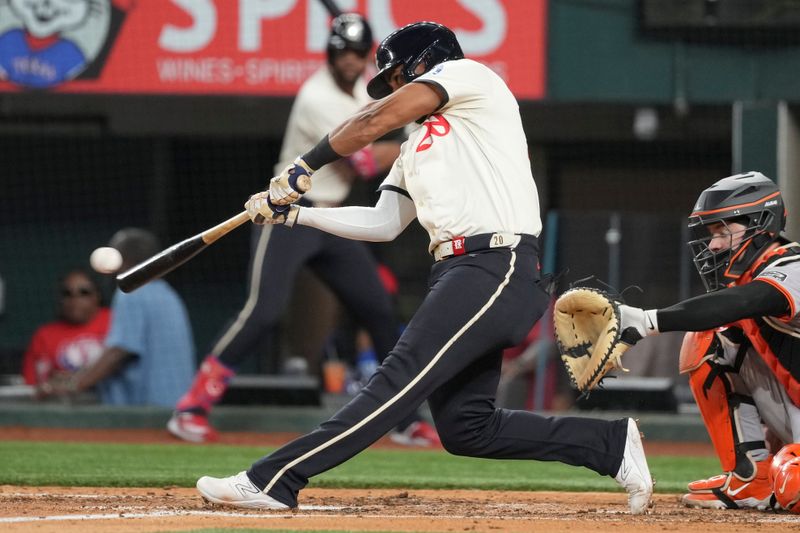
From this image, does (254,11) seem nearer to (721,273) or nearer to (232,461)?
(232,461)

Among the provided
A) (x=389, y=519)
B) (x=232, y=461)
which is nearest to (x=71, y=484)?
(x=232, y=461)

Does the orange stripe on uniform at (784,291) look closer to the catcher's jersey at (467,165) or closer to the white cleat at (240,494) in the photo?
the catcher's jersey at (467,165)

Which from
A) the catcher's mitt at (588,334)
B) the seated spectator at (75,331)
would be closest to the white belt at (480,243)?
the catcher's mitt at (588,334)

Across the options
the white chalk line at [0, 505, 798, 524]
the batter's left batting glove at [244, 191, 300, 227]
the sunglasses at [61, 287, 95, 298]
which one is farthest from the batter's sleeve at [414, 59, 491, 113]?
the sunglasses at [61, 287, 95, 298]

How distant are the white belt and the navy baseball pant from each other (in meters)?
0.02

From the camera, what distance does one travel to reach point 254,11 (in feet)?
30.3

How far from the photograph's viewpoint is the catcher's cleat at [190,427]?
287 inches

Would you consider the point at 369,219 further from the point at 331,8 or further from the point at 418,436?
the point at 331,8

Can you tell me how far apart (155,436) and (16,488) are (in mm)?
2829

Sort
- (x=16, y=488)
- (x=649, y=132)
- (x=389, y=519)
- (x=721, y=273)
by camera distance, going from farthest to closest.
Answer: (x=649, y=132), (x=16, y=488), (x=721, y=273), (x=389, y=519)

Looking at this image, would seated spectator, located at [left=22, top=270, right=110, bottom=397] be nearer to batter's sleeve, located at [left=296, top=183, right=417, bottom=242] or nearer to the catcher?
batter's sleeve, located at [left=296, top=183, right=417, bottom=242]

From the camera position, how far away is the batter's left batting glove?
4.41 meters

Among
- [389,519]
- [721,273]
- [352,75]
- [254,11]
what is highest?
[254,11]

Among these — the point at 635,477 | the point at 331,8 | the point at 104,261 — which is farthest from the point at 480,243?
the point at 331,8
